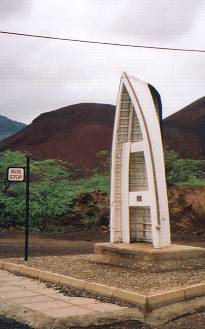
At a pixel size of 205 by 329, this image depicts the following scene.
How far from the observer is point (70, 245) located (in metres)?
16.4

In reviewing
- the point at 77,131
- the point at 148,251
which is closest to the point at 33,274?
the point at 148,251

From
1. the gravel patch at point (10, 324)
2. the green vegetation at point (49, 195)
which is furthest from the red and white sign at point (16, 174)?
the green vegetation at point (49, 195)

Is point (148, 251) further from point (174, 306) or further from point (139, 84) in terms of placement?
point (139, 84)

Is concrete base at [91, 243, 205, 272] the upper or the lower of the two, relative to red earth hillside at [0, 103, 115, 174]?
lower

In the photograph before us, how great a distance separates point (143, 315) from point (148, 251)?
3.03m

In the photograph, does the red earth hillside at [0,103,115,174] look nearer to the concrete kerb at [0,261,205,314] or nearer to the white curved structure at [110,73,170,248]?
the white curved structure at [110,73,170,248]

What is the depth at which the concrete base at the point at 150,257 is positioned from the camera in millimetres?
9891

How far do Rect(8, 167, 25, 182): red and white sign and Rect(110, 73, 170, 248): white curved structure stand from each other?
6.69 feet

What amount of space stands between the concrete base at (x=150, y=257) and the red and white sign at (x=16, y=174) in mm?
2278

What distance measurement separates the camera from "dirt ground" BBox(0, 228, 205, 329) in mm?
6926

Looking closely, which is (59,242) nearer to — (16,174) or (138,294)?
(16,174)

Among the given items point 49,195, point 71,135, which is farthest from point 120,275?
point 71,135

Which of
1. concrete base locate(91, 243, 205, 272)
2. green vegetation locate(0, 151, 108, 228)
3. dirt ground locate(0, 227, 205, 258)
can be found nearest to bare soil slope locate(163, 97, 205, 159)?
green vegetation locate(0, 151, 108, 228)

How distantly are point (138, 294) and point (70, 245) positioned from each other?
9.19 metres
